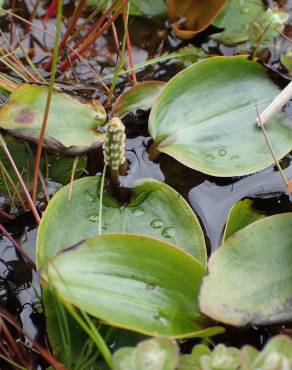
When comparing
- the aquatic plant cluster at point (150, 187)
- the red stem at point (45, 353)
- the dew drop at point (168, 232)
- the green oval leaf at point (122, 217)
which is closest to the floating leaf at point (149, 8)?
the aquatic plant cluster at point (150, 187)

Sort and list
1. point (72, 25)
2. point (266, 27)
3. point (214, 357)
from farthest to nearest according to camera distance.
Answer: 1. point (266, 27)
2. point (72, 25)
3. point (214, 357)

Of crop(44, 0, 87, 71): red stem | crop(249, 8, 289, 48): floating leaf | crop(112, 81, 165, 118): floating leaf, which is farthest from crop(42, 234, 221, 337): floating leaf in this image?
crop(249, 8, 289, 48): floating leaf

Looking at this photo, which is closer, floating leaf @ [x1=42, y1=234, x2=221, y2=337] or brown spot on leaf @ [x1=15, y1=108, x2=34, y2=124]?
floating leaf @ [x1=42, y1=234, x2=221, y2=337]

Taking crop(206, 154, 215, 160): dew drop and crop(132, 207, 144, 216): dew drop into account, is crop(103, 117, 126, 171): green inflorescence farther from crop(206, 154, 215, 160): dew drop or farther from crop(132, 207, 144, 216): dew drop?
crop(206, 154, 215, 160): dew drop

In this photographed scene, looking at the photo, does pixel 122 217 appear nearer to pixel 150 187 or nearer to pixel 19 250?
pixel 150 187

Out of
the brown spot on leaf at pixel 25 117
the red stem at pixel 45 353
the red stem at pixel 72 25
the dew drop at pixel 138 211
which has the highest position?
the red stem at pixel 72 25

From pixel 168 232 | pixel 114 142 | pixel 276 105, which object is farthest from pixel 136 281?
pixel 276 105

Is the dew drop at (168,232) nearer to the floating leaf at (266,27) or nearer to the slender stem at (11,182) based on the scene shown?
the slender stem at (11,182)
